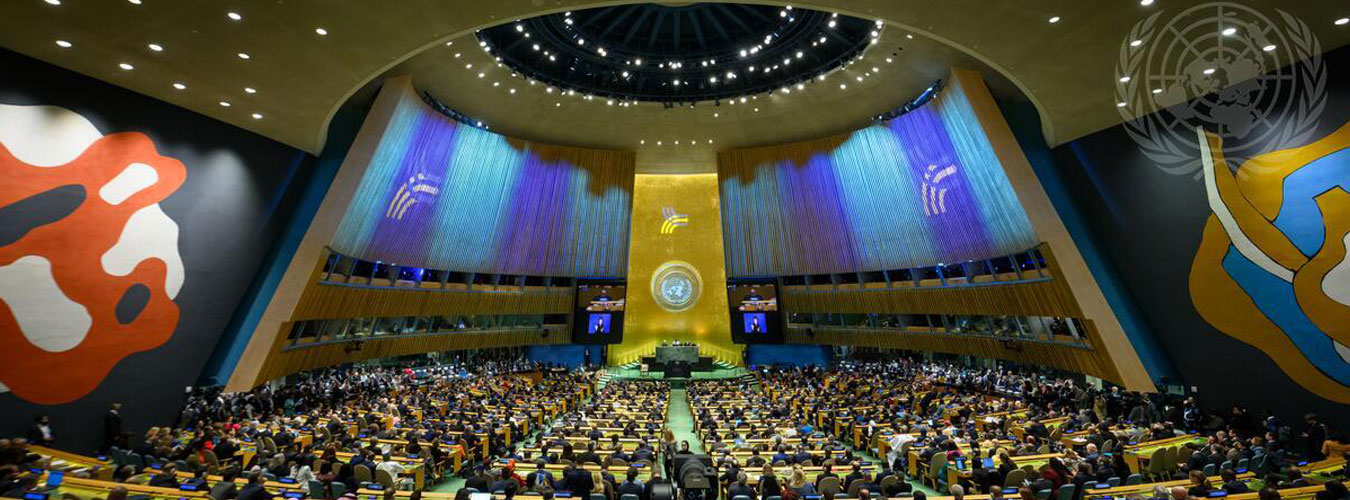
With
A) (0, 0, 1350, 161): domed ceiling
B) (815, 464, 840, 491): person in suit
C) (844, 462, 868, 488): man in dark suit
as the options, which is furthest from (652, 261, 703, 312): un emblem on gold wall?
(844, 462, 868, 488): man in dark suit

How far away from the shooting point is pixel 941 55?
53.5ft

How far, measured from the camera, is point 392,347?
775 inches

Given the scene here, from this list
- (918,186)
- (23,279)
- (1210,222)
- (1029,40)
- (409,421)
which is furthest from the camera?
(918,186)

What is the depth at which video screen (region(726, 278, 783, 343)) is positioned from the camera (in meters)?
26.4

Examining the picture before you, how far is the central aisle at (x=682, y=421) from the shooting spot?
44.5 ft

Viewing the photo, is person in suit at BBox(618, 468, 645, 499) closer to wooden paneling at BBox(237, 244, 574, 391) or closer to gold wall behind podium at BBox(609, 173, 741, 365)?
wooden paneling at BBox(237, 244, 574, 391)

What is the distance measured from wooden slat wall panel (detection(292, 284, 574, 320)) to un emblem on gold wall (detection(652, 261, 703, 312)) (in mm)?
6110

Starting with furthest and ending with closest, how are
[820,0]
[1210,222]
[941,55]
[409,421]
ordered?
[941,55] → [409,421] → [1210,222] → [820,0]

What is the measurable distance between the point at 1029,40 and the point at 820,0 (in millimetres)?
4831

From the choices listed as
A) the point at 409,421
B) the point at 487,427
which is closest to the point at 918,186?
the point at 487,427

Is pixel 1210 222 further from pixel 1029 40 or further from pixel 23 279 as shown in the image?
pixel 23 279

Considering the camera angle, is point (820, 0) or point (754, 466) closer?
point (754, 466)

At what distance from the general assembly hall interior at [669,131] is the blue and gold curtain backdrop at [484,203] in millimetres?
170

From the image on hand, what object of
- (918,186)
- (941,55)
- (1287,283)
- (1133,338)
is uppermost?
(941,55)
